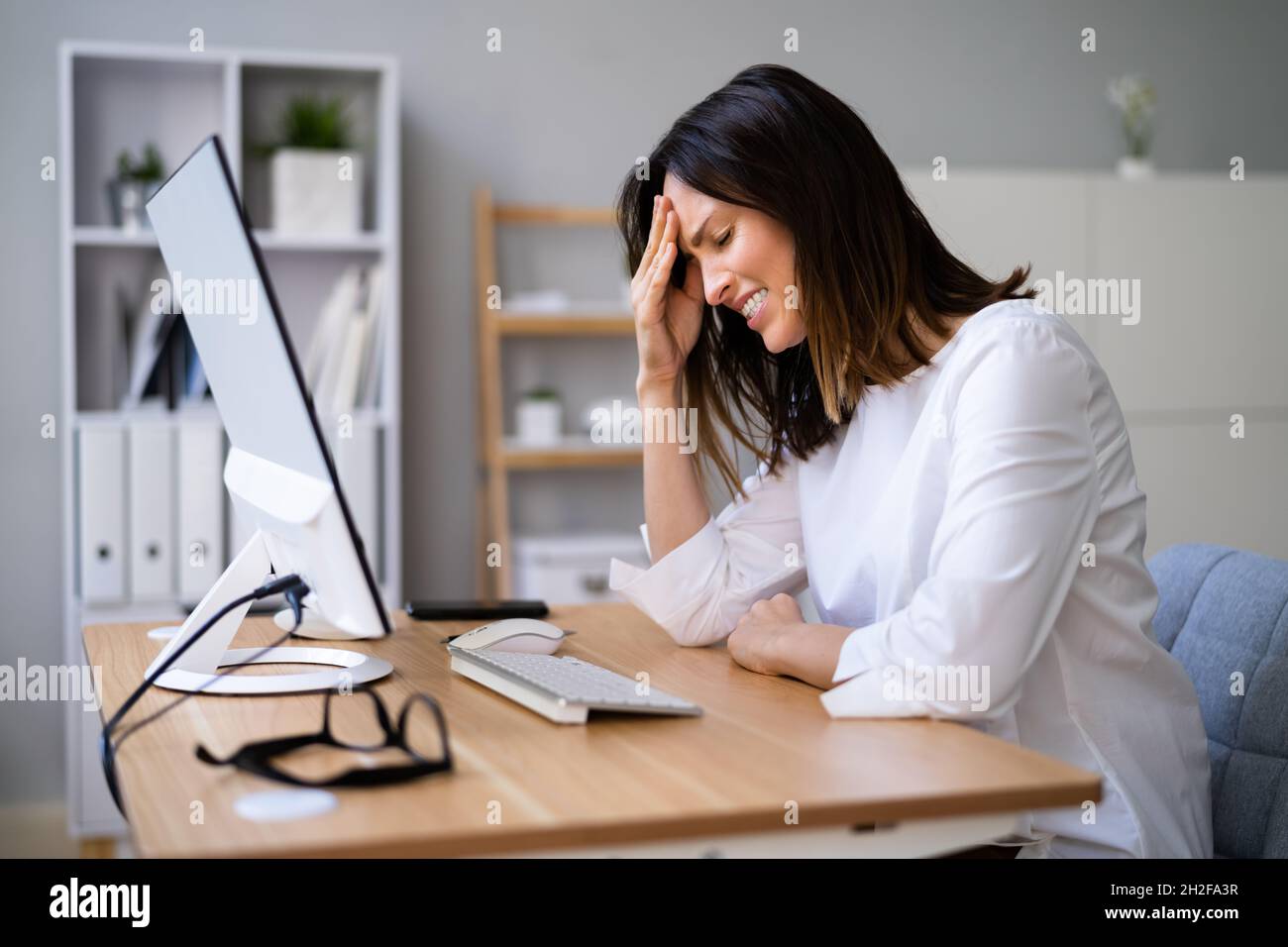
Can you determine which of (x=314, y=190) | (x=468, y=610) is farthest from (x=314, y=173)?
(x=468, y=610)

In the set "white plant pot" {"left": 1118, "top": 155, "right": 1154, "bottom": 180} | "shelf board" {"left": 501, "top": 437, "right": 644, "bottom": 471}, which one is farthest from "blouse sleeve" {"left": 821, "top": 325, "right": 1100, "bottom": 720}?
"white plant pot" {"left": 1118, "top": 155, "right": 1154, "bottom": 180}

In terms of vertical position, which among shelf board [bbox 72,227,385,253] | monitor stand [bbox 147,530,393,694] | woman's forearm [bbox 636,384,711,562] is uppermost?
shelf board [bbox 72,227,385,253]

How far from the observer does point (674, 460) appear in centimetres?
164

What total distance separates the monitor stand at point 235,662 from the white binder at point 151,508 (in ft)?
5.68

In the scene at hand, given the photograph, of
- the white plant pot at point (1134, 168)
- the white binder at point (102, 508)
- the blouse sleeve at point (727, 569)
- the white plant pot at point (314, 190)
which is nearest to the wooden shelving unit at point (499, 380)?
the white plant pot at point (314, 190)

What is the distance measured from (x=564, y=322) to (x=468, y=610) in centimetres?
174

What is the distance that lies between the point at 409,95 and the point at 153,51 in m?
0.68

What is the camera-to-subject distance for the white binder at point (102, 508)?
2891 millimetres

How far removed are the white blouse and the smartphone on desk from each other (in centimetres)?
21

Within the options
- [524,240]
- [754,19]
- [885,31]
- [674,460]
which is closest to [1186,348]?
[885,31]

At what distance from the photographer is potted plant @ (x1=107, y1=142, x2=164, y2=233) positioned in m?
3.04

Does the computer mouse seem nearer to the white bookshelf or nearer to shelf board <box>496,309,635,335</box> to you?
the white bookshelf

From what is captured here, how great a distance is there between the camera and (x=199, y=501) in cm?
295

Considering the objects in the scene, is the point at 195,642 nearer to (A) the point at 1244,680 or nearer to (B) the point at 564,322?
(A) the point at 1244,680
